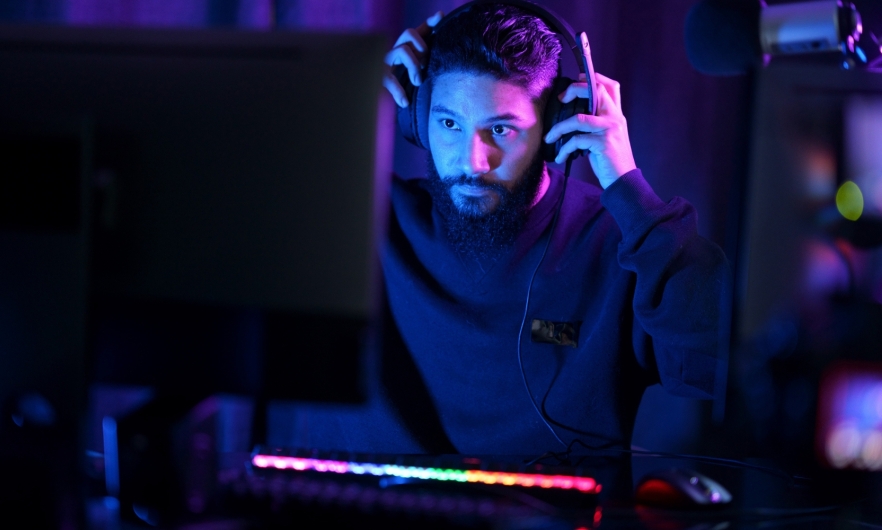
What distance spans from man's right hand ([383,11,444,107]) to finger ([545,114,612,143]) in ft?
0.90

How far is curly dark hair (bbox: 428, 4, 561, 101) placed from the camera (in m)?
1.20

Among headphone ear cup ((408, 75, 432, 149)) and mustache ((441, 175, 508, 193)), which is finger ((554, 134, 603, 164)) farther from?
headphone ear cup ((408, 75, 432, 149))

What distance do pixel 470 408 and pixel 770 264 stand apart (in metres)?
0.71

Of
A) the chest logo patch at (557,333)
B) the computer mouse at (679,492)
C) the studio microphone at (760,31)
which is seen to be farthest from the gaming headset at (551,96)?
the computer mouse at (679,492)

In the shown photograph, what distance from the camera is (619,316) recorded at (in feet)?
4.01

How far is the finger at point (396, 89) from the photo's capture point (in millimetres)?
1193

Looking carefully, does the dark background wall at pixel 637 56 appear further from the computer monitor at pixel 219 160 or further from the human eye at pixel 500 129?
the computer monitor at pixel 219 160

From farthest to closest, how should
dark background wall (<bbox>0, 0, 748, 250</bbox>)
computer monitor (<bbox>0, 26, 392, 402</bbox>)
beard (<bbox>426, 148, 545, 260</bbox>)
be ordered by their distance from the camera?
dark background wall (<bbox>0, 0, 748, 250</bbox>) < beard (<bbox>426, 148, 545, 260</bbox>) < computer monitor (<bbox>0, 26, 392, 402</bbox>)

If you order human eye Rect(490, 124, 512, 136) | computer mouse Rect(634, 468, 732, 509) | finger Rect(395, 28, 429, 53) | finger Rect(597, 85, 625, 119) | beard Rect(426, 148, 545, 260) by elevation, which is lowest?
computer mouse Rect(634, 468, 732, 509)

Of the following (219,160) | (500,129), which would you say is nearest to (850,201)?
(500,129)

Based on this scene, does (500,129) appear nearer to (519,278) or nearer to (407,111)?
(407,111)

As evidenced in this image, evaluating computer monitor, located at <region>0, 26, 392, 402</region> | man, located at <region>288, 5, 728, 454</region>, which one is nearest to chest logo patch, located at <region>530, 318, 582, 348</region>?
man, located at <region>288, 5, 728, 454</region>

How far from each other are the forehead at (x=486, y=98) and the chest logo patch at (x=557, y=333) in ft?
1.35

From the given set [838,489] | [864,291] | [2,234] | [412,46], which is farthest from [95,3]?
[838,489]
